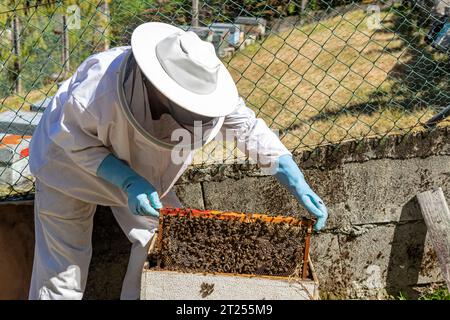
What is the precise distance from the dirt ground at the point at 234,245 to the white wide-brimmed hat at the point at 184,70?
1.84 ft

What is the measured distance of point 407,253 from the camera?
343 centimetres

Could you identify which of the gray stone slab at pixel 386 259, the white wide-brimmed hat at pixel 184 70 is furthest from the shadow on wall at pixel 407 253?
the white wide-brimmed hat at pixel 184 70

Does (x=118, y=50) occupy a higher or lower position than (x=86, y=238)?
higher

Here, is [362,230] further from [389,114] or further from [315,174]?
[389,114]

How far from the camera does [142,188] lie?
254 cm

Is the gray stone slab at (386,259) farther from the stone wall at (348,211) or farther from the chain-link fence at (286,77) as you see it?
the chain-link fence at (286,77)

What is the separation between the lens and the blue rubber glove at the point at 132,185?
252cm

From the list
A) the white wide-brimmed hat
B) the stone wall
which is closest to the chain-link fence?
the stone wall

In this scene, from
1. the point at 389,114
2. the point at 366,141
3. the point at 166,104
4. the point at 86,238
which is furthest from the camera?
the point at 389,114

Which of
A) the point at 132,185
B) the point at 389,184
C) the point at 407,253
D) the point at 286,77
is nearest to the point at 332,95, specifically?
the point at 286,77

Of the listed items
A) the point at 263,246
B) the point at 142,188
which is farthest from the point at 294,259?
the point at 142,188

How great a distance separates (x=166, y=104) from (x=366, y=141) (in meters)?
1.26

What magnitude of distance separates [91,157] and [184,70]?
0.59 metres

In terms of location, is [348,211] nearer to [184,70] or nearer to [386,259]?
[386,259]
